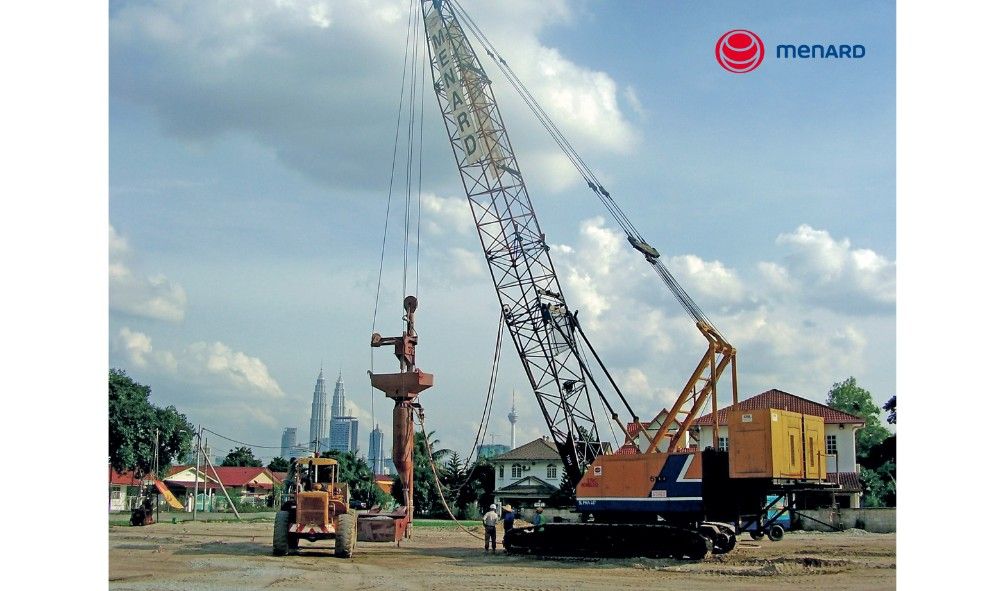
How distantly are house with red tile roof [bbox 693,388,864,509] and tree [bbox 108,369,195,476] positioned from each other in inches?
587

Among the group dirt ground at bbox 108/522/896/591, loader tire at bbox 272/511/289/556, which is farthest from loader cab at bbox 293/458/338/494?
dirt ground at bbox 108/522/896/591

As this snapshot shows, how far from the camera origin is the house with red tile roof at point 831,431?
19641mm

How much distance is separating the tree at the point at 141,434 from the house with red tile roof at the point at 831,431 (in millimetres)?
14921

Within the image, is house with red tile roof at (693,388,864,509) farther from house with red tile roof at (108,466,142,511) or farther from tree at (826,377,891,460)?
house with red tile roof at (108,466,142,511)

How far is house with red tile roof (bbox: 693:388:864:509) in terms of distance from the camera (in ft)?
64.4

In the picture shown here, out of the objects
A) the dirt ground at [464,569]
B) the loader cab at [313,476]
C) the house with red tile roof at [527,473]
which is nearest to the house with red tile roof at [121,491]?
the house with red tile roof at [527,473]

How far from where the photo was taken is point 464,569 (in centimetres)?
1725

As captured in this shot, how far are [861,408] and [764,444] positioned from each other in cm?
692

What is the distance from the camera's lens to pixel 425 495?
Answer: 45.6 meters

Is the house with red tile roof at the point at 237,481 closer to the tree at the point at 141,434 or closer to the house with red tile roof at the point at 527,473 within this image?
the tree at the point at 141,434

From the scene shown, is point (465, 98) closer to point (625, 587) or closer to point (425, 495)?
point (625, 587)

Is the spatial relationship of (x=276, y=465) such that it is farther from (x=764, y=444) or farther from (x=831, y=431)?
(x=764, y=444)
